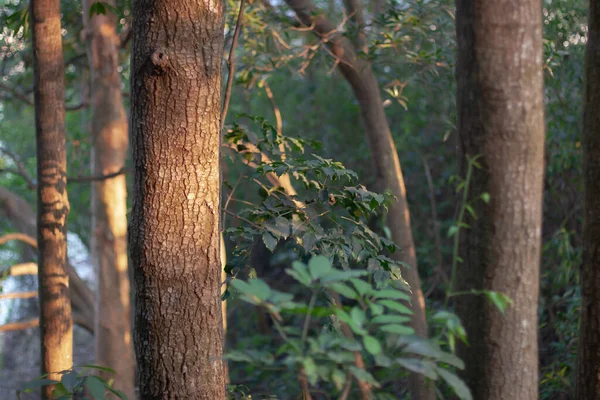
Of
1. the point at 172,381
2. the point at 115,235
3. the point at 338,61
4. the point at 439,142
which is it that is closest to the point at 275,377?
the point at 115,235

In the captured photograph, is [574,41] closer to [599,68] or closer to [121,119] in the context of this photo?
[599,68]

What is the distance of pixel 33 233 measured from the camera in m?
6.02

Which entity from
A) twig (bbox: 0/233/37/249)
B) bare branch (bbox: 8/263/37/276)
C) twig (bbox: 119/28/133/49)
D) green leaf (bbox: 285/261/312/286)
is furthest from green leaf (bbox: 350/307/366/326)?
twig (bbox: 119/28/133/49)

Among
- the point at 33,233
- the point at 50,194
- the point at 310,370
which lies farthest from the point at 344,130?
the point at 310,370

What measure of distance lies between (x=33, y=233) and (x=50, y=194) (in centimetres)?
331

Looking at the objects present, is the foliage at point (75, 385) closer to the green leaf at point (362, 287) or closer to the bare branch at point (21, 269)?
the green leaf at point (362, 287)

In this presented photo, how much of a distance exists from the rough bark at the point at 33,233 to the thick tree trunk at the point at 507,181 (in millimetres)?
4786

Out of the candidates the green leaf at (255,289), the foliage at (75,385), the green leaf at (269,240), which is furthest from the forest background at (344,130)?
the foliage at (75,385)

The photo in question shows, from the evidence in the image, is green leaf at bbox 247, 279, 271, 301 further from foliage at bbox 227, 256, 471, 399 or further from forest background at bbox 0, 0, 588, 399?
forest background at bbox 0, 0, 588, 399

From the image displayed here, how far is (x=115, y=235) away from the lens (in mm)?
5164

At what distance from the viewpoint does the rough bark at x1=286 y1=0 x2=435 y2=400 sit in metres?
4.55

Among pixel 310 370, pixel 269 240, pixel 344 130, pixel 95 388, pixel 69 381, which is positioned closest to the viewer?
pixel 310 370

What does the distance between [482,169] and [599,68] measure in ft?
2.25

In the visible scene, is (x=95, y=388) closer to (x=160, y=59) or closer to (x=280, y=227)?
(x=280, y=227)
